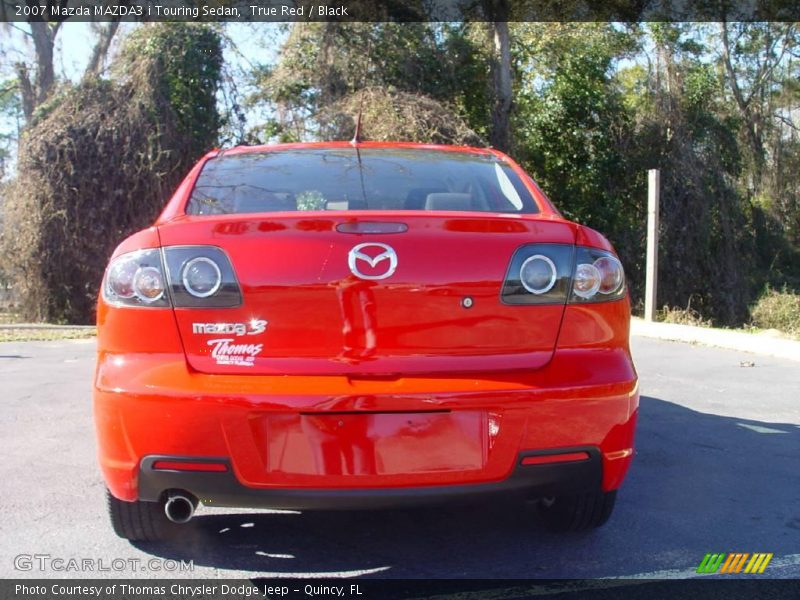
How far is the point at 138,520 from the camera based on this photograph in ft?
9.76

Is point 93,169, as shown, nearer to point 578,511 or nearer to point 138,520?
point 138,520

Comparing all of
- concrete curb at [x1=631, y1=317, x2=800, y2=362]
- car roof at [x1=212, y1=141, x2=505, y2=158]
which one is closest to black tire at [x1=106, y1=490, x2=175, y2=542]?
car roof at [x1=212, y1=141, x2=505, y2=158]

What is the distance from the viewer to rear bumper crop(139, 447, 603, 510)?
248 centimetres

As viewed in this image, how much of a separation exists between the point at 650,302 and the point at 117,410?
10.5 meters

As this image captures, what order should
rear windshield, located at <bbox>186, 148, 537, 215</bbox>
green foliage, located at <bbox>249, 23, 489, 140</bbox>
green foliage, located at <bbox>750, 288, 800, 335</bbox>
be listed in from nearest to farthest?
rear windshield, located at <bbox>186, 148, 537, 215</bbox>
green foliage, located at <bbox>249, 23, 489, 140</bbox>
green foliage, located at <bbox>750, 288, 800, 335</bbox>

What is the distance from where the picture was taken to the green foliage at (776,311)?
55.8 feet

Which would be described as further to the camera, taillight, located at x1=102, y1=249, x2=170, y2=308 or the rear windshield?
the rear windshield

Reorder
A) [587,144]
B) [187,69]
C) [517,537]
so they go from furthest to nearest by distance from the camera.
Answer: [587,144], [187,69], [517,537]

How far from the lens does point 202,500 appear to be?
101 inches

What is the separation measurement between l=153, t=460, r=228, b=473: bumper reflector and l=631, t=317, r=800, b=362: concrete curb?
699 cm

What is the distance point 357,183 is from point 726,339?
692 cm

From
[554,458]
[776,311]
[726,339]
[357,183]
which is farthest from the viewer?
[776,311]

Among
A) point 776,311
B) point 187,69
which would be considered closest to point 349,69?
point 187,69

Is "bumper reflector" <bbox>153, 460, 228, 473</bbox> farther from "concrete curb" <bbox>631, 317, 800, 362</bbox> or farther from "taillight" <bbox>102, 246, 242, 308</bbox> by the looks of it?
"concrete curb" <bbox>631, 317, 800, 362</bbox>
